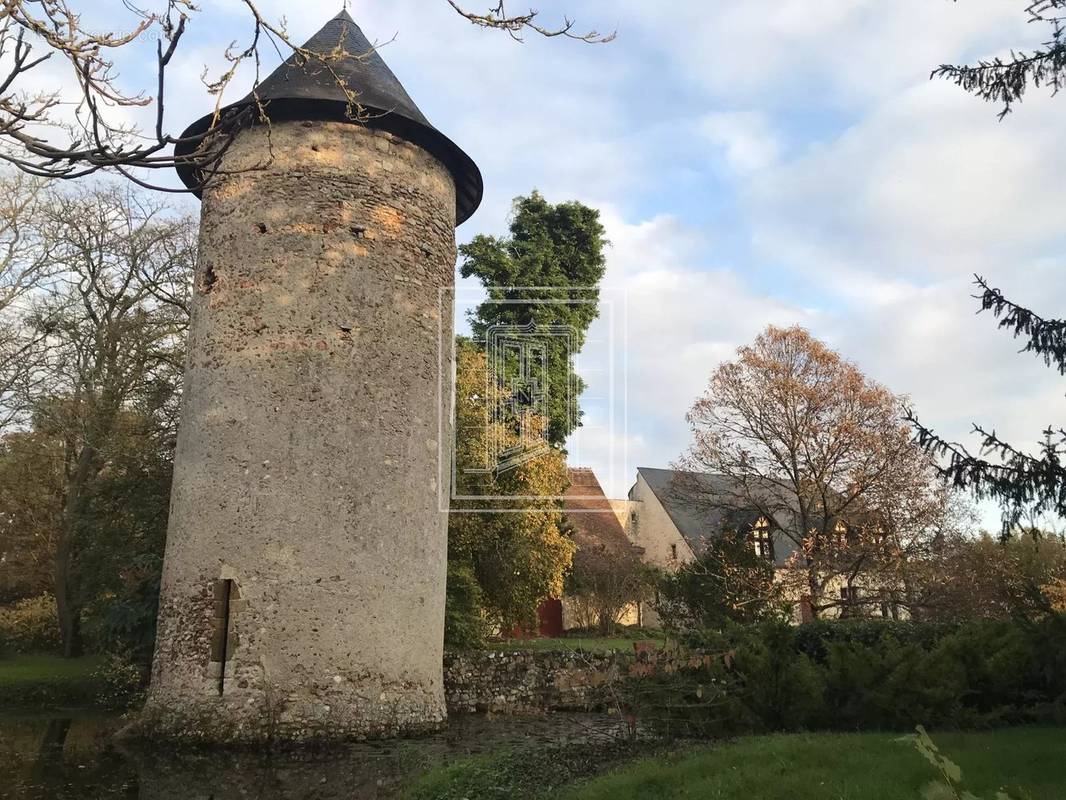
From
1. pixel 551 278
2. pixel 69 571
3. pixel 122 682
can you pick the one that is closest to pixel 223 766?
pixel 122 682

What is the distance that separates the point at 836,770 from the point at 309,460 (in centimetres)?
679

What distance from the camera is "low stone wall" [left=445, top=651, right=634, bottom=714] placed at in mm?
13867

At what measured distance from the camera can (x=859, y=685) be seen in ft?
25.4

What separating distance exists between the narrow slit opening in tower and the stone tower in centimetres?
2

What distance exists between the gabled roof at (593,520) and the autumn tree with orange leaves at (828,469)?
361 inches

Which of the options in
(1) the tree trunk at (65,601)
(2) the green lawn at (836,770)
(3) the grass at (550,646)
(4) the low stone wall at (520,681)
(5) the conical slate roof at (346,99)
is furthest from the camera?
(1) the tree trunk at (65,601)

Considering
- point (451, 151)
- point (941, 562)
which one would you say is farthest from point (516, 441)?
point (941, 562)

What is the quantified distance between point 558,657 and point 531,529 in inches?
157

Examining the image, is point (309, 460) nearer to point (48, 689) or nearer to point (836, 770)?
point (836, 770)

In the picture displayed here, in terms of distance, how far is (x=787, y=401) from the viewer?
18312mm

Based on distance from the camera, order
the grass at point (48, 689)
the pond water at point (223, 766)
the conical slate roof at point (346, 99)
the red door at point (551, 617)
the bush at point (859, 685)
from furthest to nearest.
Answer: the red door at point (551, 617), the grass at point (48, 689), the conical slate roof at point (346, 99), the bush at point (859, 685), the pond water at point (223, 766)

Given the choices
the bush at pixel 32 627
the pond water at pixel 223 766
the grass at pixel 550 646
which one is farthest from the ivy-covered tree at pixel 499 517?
the bush at pixel 32 627

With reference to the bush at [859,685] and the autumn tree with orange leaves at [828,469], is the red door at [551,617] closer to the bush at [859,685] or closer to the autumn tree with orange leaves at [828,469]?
the autumn tree with orange leaves at [828,469]

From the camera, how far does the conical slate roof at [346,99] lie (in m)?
10.9
